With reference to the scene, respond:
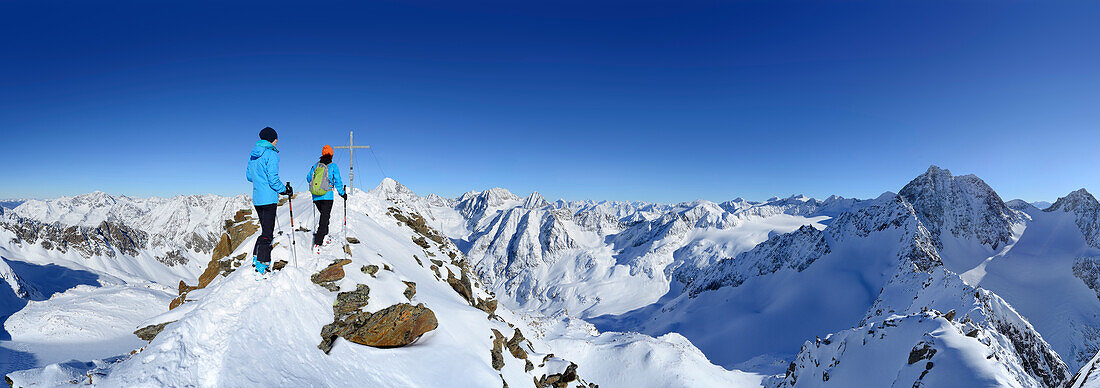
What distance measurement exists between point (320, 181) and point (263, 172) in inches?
114

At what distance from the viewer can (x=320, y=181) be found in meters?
13.4

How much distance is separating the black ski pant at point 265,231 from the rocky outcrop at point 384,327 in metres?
2.82

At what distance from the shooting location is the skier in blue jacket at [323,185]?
44.0 feet

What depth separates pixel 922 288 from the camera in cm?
5244

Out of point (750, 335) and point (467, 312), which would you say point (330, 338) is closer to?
point (467, 312)

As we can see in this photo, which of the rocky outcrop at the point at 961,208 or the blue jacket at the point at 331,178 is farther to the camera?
the rocky outcrop at the point at 961,208

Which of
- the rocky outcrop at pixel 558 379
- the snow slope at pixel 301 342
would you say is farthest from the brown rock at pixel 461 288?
the rocky outcrop at pixel 558 379

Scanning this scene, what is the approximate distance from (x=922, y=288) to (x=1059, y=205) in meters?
135

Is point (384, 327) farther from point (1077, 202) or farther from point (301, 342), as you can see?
point (1077, 202)

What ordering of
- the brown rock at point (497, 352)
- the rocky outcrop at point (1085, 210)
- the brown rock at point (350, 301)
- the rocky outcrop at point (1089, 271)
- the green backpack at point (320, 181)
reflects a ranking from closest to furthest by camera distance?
1. the brown rock at point (350, 301)
2. the green backpack at point (320, 181)
3. the brown rock at point (497, 352)
4. the rocky outcrop at point (1089, 271)
5. the rocky outcrop at point (1085, 210)

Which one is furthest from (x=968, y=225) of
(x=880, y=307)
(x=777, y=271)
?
(x=880, y=307)

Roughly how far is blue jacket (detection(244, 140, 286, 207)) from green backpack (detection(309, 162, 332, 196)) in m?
2.51

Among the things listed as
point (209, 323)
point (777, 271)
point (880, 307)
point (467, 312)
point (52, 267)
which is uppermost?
point (209, 323)

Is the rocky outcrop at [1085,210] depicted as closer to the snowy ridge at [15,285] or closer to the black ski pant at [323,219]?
the black ski pant at [323,219]
